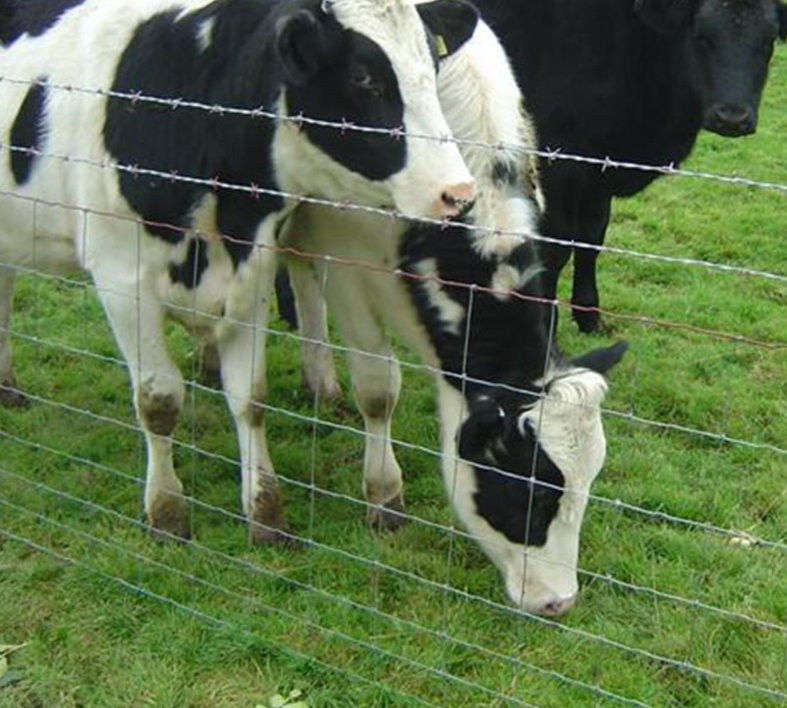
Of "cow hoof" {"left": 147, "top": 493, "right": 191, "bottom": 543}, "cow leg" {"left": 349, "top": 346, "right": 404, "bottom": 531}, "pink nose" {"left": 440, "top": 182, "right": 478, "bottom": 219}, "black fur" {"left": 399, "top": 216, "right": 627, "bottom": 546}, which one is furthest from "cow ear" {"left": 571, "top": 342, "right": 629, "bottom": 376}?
"cow hoof" {"left": 147, "top": 493, "right": 191, "bottom": 543}

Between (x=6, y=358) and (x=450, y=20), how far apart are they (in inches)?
101

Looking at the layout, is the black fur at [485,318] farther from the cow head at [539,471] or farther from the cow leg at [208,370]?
the cow leg at [208,370]

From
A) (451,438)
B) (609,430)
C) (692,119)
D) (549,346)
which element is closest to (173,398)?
(451,438)

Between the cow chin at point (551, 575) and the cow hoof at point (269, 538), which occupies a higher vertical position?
the cow chin at point (551, 575)

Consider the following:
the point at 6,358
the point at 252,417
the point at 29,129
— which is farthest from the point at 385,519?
the point at 6,358

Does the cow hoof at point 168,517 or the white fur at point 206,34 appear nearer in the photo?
the white fur at point 206,34

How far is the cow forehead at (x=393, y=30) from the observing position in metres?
3.68

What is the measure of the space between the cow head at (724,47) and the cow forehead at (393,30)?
234 cm

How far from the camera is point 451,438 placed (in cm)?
407

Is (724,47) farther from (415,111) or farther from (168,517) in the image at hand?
(168,517)

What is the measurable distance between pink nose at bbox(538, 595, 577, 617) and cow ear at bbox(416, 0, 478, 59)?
1.74 metres

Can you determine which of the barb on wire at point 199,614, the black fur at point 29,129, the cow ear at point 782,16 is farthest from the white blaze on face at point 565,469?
the cow ear at point 782,16

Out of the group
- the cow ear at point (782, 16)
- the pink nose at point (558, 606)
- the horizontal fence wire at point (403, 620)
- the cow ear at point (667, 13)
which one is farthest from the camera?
the cow ear at point (782, 16)

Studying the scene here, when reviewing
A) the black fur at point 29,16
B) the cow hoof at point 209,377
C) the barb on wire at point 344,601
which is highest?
the black fur at point 29,16
